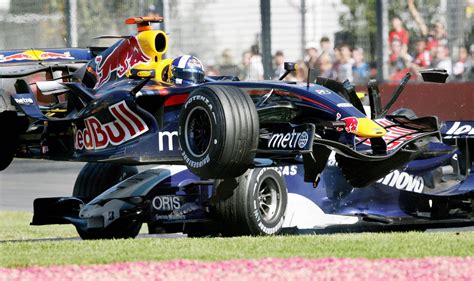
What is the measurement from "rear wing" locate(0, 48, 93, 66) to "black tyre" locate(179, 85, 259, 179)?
3.37 metres

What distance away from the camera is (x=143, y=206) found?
9.73 meters

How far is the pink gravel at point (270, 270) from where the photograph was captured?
6500mm

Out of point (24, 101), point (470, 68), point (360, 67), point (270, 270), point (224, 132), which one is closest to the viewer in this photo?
point (270, 270)

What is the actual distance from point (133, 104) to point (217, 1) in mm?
8336

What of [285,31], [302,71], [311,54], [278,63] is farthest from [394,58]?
[278,63]

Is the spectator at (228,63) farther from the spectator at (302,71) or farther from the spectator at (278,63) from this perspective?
the spectator at (302,71)

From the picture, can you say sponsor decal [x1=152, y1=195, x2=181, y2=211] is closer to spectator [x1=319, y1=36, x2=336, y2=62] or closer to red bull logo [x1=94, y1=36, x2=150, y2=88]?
red bull logo [x1=94, y1=36, x2=150, y2=88]

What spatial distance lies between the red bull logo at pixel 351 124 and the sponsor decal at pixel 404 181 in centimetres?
134

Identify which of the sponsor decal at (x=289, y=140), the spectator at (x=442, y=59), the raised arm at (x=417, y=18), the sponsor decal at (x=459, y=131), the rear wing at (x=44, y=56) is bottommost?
the sponsor decal at (x=459, y=131)

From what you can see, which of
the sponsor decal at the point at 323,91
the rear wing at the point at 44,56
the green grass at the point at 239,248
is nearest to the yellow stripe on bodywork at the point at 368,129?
the sponsor decal at the point at 323,91

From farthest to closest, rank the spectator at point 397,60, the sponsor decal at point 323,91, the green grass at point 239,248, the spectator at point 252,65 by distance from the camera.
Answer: the spectator at point 252,65 → the spectator at point 397,60 → the sponsor decal at point 323,91 → the green grass at point 239,248

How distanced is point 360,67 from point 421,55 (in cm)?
103

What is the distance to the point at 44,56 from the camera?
1187cm

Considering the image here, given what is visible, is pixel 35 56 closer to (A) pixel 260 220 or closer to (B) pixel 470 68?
(A) pixel 260 220
